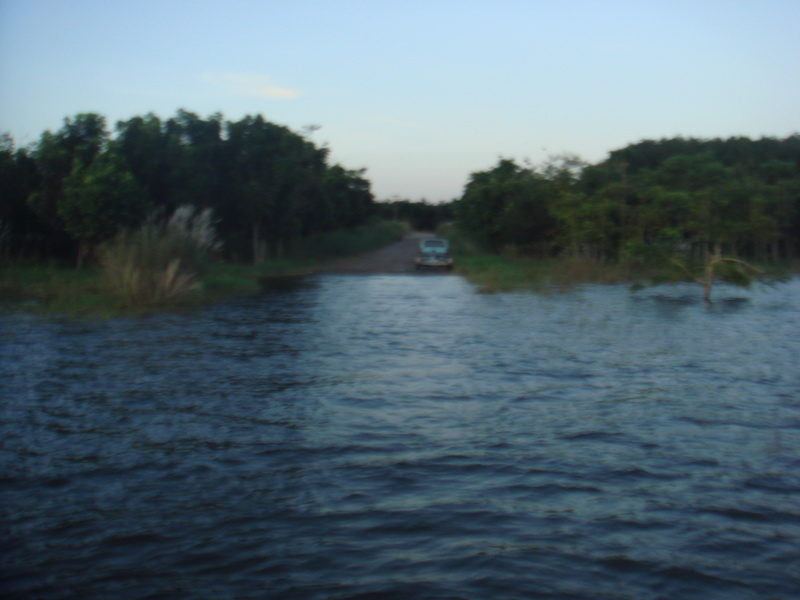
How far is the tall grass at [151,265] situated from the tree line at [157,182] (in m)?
4.93

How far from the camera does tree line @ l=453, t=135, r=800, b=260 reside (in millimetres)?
26031

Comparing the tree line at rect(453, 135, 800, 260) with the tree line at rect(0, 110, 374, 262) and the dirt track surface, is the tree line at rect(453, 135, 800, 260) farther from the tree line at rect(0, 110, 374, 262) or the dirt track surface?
the tree line at rect(0, 110, 374, 262)

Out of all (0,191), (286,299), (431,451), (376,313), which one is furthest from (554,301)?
(0,191)

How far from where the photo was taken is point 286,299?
2662 cm

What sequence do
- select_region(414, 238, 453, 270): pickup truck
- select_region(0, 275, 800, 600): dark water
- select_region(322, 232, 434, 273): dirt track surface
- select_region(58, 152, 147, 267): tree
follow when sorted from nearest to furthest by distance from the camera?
select_region(0, 275, 800, 600): dark water
select_region(58, 152, 147, 267): tree
select_region(414, 238, 453, 270): pickup truck
select_region(322, 232, 434, 273): dirt track surface

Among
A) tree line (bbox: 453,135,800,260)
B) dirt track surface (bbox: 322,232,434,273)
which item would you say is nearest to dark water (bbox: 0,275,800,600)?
tree line (bbox: 453,135,800,260)

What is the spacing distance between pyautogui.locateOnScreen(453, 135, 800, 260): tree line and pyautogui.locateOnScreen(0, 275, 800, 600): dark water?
1081cm

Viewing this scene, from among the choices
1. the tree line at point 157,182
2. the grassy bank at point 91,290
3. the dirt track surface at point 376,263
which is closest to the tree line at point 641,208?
the dirt track surface at point 376,263

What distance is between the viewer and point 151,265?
21.8m

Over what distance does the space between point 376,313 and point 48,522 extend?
16.2m

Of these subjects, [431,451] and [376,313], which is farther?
[376,313]

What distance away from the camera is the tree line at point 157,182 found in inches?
1241

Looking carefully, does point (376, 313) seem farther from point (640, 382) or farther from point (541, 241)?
point (541, 241)

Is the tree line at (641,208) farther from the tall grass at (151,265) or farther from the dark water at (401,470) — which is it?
the tall grass at (151,265)
